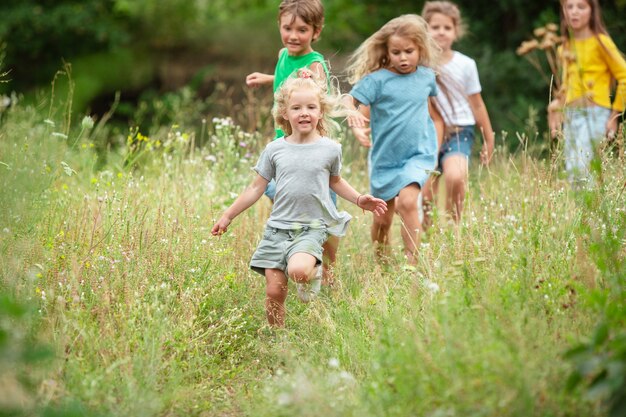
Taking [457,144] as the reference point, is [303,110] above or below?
above

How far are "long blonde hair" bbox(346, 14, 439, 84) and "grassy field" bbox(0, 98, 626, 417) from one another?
3.60 ft

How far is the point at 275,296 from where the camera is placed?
15.7 ft

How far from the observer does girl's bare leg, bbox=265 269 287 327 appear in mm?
4762

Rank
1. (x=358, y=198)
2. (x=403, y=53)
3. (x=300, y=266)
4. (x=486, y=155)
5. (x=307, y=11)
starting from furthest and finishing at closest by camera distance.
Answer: (x=486, y=155) → (x=403, y=53) → (x=307, y=11) → (x=358, y=198) → (x=300, y=266)

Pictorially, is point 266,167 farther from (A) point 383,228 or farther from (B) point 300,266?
(A) point 383,228

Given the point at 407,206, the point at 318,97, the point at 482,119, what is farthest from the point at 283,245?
the point at 482,119

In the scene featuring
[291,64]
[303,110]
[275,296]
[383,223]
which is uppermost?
[291,64]

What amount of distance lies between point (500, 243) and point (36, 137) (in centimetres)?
355

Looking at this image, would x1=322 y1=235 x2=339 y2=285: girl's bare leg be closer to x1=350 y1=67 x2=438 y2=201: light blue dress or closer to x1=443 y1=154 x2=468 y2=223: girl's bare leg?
x1=350 y1=67 x2=438 y2=201: light blue dress

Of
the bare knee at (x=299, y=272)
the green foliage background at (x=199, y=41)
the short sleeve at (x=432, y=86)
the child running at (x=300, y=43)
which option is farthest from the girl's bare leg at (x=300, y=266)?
the green foliage background at (x=199, y=41)

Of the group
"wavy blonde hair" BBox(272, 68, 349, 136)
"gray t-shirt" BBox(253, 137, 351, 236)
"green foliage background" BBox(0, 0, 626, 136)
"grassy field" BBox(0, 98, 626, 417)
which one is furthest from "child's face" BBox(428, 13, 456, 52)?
"green foliage background" BBox(0, 0, 626, 136)

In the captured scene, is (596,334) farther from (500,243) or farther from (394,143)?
(394,143)

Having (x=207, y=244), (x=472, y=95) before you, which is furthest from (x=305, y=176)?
(x=472, y=95)

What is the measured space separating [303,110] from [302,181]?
39 cm
